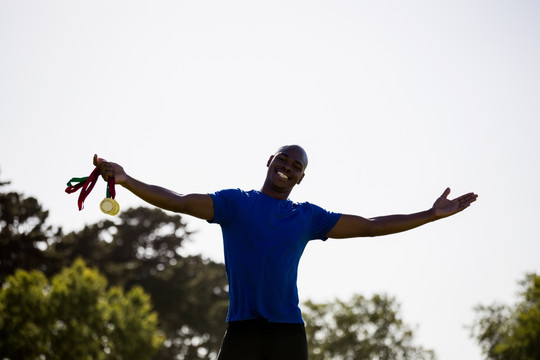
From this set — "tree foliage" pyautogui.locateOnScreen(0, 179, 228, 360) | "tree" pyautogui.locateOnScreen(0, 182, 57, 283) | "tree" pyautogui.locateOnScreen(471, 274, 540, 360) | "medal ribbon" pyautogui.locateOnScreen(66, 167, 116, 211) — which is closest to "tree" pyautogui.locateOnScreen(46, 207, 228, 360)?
"tree foliage" pyautogui.locateOnScreen(0, 179, 228, 360)

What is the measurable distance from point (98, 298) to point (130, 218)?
24986mm

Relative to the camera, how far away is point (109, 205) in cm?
450

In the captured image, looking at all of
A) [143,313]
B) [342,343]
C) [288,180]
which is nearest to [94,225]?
[143,313]

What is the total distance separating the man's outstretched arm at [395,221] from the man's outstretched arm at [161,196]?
100 cm

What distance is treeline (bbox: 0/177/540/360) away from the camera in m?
27.4

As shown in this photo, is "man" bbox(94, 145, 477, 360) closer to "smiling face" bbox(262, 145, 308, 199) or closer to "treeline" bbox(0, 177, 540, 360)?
"smiling face" bbox(262, 145, 308, 199)

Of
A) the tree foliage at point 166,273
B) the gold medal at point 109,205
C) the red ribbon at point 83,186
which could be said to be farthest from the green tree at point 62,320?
the gold medal at point 109,205

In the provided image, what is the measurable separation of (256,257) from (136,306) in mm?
30511

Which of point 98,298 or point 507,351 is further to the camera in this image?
point 507,351

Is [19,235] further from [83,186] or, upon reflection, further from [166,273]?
[83,186]

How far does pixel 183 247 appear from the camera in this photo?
2160 inches

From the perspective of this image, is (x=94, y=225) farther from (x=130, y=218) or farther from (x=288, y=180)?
(x=288, y=180)

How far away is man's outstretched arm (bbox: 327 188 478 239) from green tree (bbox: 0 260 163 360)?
24689 millimetres

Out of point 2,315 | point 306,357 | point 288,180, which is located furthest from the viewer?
point 2,315
